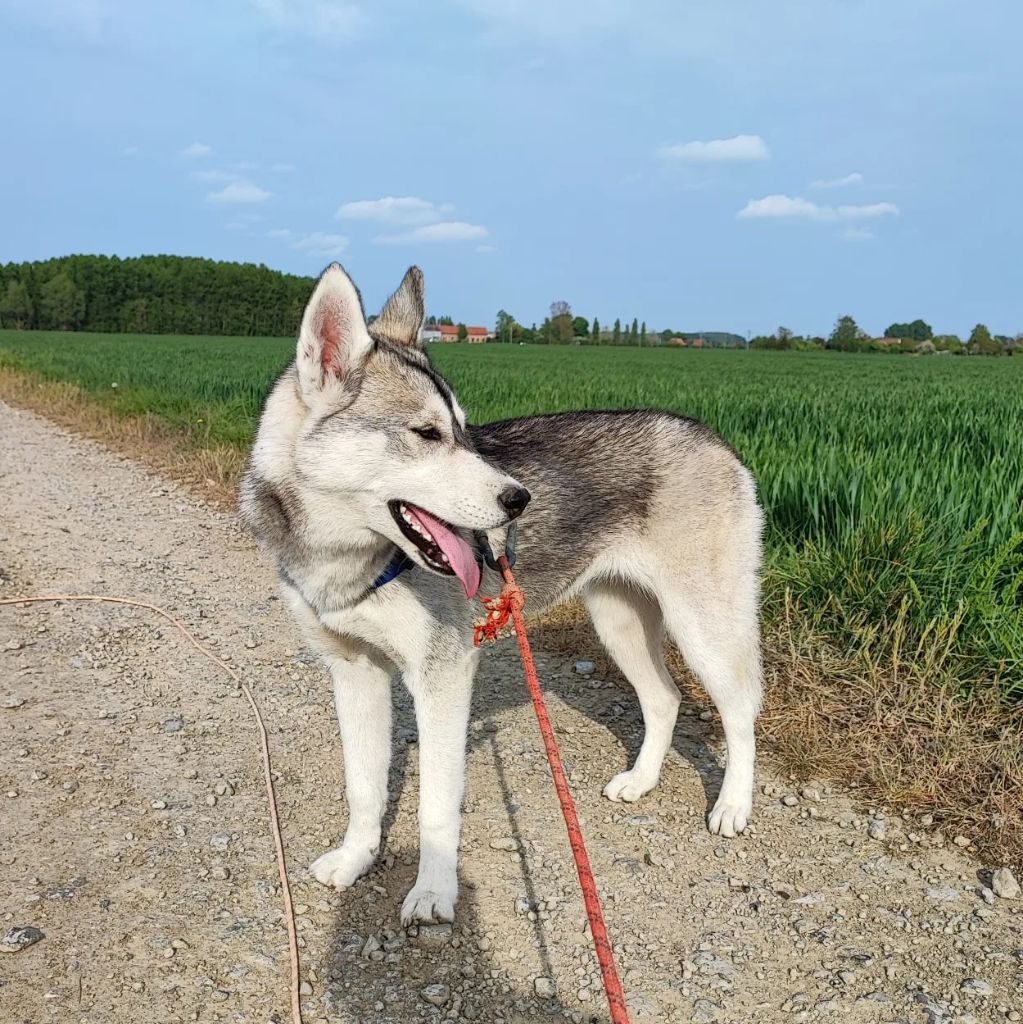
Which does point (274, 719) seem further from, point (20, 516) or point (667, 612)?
point (20, 516)

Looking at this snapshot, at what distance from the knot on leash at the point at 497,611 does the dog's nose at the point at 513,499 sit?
0.88ft

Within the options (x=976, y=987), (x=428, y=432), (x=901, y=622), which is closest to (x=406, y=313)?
(x=428, y=432)

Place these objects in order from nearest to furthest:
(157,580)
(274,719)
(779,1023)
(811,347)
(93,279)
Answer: (779,1023)
(274,719)
(157,580)
(93,279)
(811,347)

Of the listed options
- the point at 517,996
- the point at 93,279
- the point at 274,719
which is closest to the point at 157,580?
the point at 274,719

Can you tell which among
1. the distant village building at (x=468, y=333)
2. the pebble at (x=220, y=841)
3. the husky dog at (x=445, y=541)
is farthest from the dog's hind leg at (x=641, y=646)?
the distant village building at (x=468, y=333)

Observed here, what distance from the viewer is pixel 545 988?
2.67 m

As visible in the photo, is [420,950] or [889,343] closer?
[420,950]

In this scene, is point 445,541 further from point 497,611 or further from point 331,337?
point 331,337

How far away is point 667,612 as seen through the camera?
358 cm

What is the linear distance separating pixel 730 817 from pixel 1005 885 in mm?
981

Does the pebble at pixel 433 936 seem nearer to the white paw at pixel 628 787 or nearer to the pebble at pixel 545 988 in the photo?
the pebble at pixel 545 988

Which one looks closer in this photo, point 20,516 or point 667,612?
point 667,612

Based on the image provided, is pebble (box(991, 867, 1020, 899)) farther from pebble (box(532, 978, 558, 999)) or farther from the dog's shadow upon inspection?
pebble (box(532, 978, 558, 999))

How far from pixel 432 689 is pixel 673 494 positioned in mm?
1306
